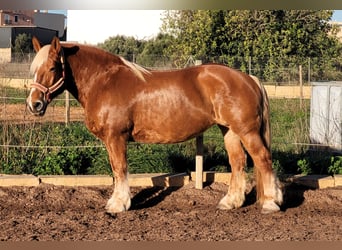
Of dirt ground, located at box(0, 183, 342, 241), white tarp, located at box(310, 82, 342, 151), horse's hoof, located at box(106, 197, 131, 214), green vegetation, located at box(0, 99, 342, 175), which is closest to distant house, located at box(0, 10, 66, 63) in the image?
green vegetation, located at box(0, 99, 342, 175)

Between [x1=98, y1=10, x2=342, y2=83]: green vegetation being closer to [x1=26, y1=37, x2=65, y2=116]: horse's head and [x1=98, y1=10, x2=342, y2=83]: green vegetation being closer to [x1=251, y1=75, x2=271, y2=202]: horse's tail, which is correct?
[x1=251, y1=75, x2=271, y2=202]: horse's tail

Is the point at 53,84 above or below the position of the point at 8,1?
below

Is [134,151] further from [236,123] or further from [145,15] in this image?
[145,15]

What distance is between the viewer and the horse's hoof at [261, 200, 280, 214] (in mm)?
5492

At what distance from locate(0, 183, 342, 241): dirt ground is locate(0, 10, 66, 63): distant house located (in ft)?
58.4

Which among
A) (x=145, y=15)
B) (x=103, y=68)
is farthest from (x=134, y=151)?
(x=145, y=15)

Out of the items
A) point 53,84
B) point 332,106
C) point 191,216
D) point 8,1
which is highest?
point 8,1

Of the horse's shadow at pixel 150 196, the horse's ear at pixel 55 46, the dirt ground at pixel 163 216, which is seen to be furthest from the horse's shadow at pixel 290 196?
the horse's ear at pixel 55 46

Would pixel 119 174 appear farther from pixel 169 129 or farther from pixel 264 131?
pixel 264 131

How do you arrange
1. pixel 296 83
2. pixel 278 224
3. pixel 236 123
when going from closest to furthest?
pixel 278 224, pixel 236 123, pixel 296 83

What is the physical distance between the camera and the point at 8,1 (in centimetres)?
223

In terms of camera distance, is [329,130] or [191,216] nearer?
[191,216]

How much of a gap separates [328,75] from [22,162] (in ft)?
47.3

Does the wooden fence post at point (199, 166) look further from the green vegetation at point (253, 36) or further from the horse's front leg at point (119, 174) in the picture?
the green vegetation at point (253, 36)
